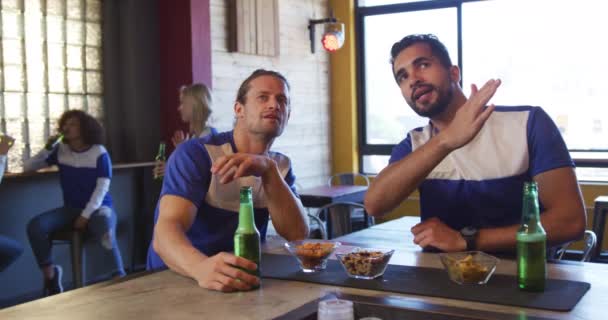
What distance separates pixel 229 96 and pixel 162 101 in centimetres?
55

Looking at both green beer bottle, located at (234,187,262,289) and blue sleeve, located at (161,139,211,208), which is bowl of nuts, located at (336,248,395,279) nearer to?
green beer bottle, located at (234,187,262,289)

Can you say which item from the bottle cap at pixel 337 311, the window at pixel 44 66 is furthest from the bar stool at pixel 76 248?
the bottle cap at pixel 337 311

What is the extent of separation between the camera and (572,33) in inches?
238

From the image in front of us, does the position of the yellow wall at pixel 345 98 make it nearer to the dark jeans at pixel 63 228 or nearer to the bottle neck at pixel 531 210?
the dark jeans at pixel 63 228

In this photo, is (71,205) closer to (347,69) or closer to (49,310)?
(49,310)

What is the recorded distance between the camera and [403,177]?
1.97 metres

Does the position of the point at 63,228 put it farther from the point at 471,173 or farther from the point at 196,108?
the point at 471,173

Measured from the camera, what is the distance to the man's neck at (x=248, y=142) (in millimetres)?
2191

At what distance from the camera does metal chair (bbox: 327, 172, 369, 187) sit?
611 cm

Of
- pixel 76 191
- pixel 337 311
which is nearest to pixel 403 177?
pixel 337 311

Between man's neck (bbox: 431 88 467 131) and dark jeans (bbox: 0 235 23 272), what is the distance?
108 inches

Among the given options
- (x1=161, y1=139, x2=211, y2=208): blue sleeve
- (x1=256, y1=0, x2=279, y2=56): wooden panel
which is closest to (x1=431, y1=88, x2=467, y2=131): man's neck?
(x1=161, y1=139, x2=211, y2=208): blue sleeve

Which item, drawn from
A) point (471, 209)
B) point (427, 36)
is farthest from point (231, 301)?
point (427, 36)

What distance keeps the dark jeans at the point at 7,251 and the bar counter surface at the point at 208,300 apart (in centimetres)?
242
